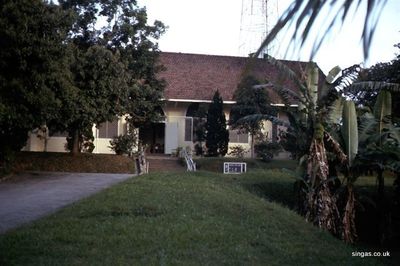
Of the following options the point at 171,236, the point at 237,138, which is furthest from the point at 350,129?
the point at 237,138

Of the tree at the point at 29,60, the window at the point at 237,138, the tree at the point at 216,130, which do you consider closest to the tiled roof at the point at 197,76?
the tree at the point at 216,130

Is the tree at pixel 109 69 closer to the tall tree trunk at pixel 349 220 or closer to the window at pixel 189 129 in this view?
the window at pixel 189 129

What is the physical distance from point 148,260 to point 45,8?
1229 centimetres

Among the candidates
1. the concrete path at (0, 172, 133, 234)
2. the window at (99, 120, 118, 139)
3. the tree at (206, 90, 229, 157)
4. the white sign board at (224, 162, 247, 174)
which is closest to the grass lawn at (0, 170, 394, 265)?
the concrete path at (0, 172, 133, 234)

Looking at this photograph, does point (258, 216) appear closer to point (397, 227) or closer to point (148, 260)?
point (148, 260)

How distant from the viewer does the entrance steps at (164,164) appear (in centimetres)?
2774

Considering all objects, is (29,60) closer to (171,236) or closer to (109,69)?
(109,69)

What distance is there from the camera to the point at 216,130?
29.9 m

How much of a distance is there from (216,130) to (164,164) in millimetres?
3577

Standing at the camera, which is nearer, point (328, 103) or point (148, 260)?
point (148, 260)

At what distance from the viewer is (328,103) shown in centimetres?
1399

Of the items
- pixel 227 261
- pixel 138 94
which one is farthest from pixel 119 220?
pixel 138 94

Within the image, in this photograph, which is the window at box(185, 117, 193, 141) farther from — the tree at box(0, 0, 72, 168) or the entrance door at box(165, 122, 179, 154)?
the tree at box(0, 0, 72, 168)

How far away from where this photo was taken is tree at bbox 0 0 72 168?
15.1 metres
